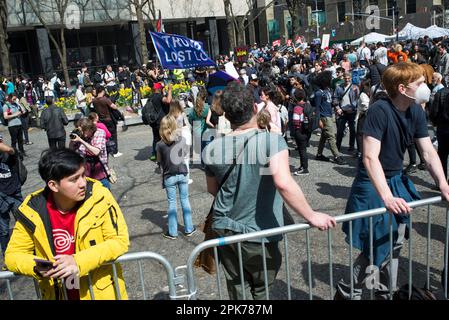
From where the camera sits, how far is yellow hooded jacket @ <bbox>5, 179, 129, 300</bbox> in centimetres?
255

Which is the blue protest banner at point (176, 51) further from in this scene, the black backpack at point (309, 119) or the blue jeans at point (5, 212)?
the blue jeans at point (5, 212)

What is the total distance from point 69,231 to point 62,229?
0.04 m

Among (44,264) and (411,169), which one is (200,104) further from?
(44,264)

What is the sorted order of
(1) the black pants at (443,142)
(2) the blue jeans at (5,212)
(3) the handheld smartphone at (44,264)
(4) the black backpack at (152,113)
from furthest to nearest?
(4) the black backpack at (152,113), (1) the black pants at (443,142), (2) the blue jeans at (5,212), (3) the handheld smartphone at (44,264)

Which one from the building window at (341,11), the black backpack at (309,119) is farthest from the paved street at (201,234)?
the building window at (341,11)

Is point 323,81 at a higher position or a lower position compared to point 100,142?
higher

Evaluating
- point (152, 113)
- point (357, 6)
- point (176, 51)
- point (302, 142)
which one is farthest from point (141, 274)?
point (357, 6)

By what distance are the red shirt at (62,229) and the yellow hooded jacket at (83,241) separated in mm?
33

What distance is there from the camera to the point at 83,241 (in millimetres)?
2623

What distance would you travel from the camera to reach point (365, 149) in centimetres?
330

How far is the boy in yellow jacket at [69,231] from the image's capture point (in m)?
2.57

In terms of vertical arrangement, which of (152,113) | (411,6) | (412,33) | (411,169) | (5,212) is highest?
(411,6)

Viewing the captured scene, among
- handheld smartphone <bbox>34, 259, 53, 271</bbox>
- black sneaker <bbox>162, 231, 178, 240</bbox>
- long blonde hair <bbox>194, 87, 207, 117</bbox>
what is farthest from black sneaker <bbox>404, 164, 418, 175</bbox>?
handheld smartphone <bbox>34, 259, 53, 271</bbox>
